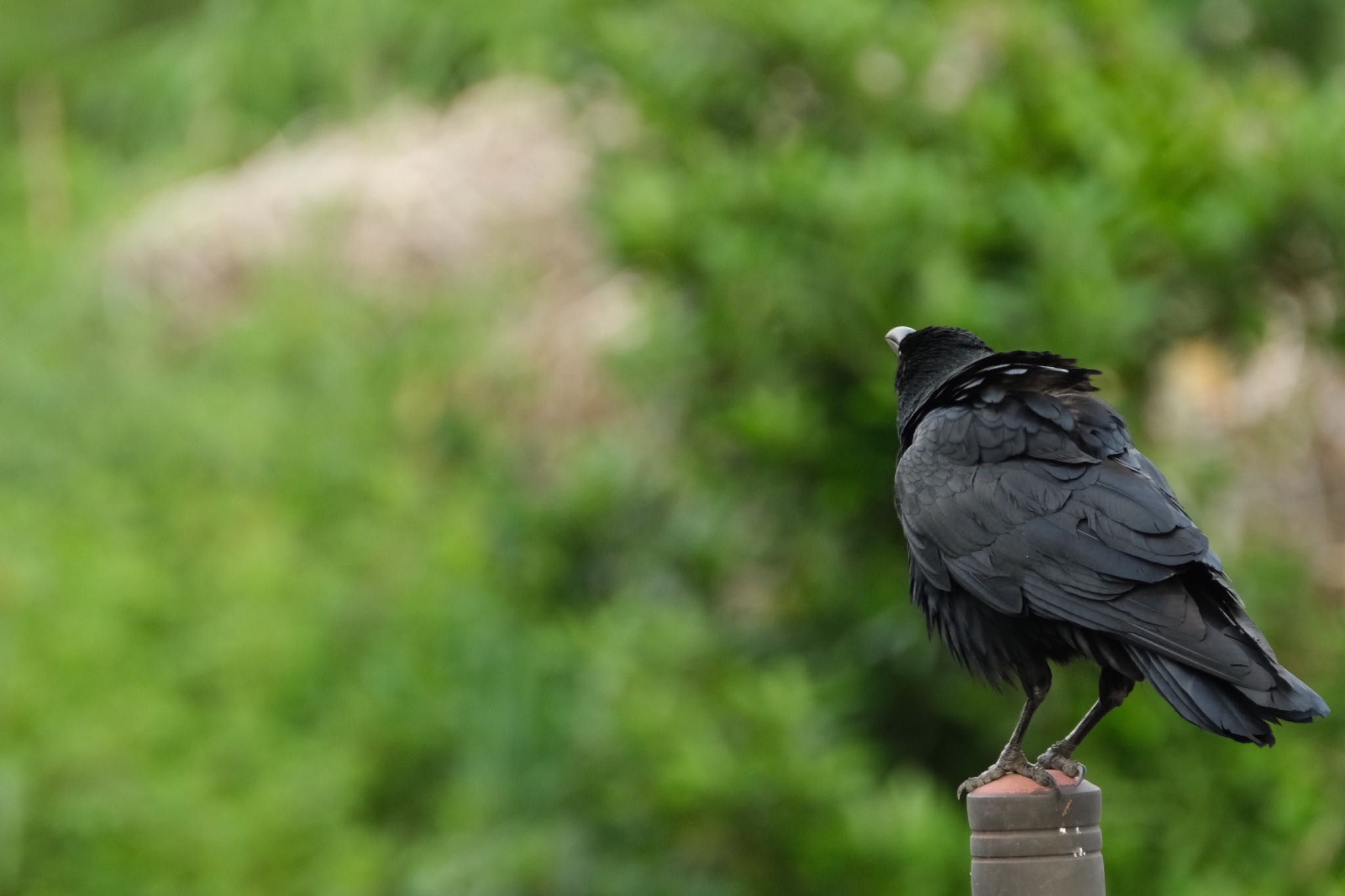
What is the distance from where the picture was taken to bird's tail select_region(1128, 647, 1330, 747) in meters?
2.41

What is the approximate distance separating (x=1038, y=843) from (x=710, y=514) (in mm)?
3933

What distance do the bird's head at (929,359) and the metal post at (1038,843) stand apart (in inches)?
35.6

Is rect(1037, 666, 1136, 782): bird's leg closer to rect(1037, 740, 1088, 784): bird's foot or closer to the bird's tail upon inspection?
rect(1037, 740, 1088, 784): bird's foot

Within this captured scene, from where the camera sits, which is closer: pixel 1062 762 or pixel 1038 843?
pixel 1038 843

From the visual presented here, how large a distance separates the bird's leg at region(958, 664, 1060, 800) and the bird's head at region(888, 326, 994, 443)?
572mm

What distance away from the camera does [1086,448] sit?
3.04m

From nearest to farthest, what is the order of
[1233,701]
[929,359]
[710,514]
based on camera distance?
1. [1233,701]
2. [929,359]
3. [710,514]

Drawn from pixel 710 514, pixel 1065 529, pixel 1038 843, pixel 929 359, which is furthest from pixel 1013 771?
pixel 710 514

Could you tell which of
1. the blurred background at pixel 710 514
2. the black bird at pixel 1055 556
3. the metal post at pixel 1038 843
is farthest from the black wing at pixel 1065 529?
the blurred background at pixel 710 514

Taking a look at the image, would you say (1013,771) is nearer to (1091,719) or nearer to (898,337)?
(1091,719)

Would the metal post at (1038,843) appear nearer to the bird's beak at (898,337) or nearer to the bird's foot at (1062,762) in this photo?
the bird's foot at (1062,762)

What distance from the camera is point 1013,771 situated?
2852mm

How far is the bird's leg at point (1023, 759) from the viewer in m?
2.75

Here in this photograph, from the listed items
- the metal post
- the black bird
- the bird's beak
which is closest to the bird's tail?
the black bird
